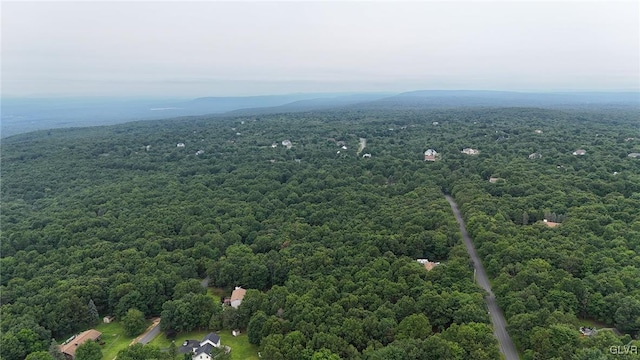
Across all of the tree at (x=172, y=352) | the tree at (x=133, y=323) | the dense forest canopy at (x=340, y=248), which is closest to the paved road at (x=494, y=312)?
the dense forest canopy at (x=340, y=248)

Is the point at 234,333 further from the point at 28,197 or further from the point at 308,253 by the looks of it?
Result: the point at 28,197

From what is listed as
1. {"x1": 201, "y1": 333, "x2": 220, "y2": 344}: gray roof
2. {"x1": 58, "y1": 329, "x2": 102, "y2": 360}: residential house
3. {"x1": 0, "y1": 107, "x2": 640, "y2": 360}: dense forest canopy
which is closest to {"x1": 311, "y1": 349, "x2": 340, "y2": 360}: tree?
{"x1": 0, "y1": 107, "x2": 640, "y2": 360}: dense forest canopy

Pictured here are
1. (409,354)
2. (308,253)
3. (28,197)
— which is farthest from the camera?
(28,197)

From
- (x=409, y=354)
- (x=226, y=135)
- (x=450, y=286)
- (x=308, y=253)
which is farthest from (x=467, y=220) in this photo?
(x=226, y=135)

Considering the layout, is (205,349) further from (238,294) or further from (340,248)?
(340,248)

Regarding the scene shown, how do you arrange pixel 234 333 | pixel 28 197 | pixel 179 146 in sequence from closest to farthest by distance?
pixel 234 333, pixel 28 197, pixel 179 146
